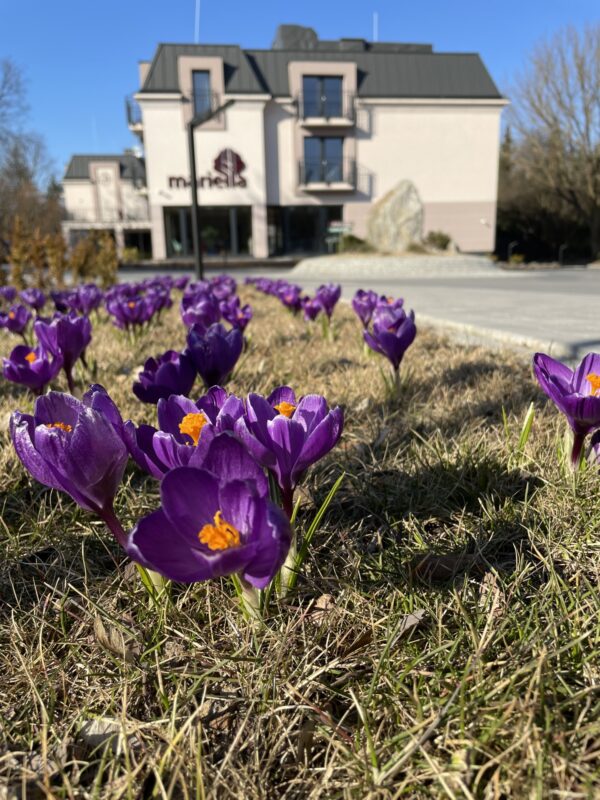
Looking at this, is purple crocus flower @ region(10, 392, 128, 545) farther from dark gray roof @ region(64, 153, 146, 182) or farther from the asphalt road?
dark gray roof @ region(64, 153, 146, 182)

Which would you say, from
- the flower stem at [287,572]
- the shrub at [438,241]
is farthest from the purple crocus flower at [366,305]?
the shrub at [438,241]

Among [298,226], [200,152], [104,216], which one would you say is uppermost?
[200,152]

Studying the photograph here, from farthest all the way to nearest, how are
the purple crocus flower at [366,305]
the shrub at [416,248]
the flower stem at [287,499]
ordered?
the shrub at [416,248] → the purple crocus flower at [366,305] → the flower stem at [287,499]

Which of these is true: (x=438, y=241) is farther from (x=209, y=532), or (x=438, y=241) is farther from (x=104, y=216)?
(x=209, y=532)

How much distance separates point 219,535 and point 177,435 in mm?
342

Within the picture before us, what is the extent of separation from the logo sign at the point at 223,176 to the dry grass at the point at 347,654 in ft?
87.8

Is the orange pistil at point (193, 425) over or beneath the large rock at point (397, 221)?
beneath

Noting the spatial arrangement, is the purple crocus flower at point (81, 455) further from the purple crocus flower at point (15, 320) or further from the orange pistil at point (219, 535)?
the purple crocus flower at point (15, 320)

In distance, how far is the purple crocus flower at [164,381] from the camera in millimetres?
1465

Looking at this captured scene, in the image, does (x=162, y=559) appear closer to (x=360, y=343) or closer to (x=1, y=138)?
(x=360, y=343)

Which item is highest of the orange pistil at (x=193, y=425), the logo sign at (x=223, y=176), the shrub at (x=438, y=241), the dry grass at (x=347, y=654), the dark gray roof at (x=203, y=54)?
the dark gray roof at (x=203, y=54)

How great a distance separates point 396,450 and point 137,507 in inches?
31.0

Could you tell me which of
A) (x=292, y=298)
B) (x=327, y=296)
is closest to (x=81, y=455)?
(x=327, y=296)

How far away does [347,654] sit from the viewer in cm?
100
